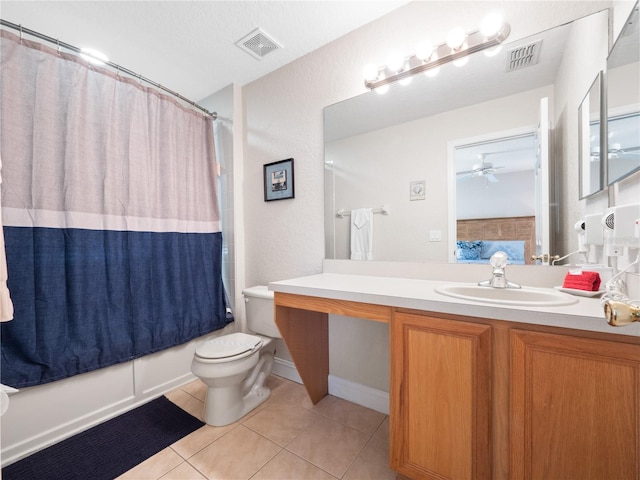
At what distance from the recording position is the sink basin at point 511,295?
91 cm

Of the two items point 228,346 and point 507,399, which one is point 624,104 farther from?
point 228,346

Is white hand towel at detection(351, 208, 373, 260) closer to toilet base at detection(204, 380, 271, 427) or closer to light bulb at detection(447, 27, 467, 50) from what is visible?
light bulb at detection(447, 27, 467, 50)

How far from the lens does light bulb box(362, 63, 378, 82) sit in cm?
156

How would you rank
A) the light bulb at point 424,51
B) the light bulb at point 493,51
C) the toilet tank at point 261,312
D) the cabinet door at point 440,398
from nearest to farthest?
1. the cabinet door at point 440,398
2. the light bulb at point 493,51
3. the light bulb at point 424,51
4. the toilet tank at point 261,312

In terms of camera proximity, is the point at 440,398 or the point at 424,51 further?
the point at 424,51

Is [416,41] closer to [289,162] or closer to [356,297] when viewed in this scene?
[289,162]

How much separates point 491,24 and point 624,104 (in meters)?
0.70

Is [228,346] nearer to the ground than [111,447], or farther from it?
farther from it

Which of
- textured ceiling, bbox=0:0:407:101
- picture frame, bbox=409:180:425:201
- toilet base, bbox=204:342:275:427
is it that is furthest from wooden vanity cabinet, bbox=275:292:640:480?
textured ceiling, bbox=0:0:407:101

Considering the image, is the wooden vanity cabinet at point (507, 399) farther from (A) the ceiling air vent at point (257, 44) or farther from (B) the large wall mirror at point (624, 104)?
(A) the ceiling air vent at point (257, 44)

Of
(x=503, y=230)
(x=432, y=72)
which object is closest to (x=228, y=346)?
(x=503, y=230)

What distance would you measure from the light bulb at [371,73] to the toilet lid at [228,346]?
176 cm

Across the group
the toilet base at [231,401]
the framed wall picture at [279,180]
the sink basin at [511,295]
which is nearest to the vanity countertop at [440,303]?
the sink basin at [511,295]

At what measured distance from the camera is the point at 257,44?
5.87 ft
